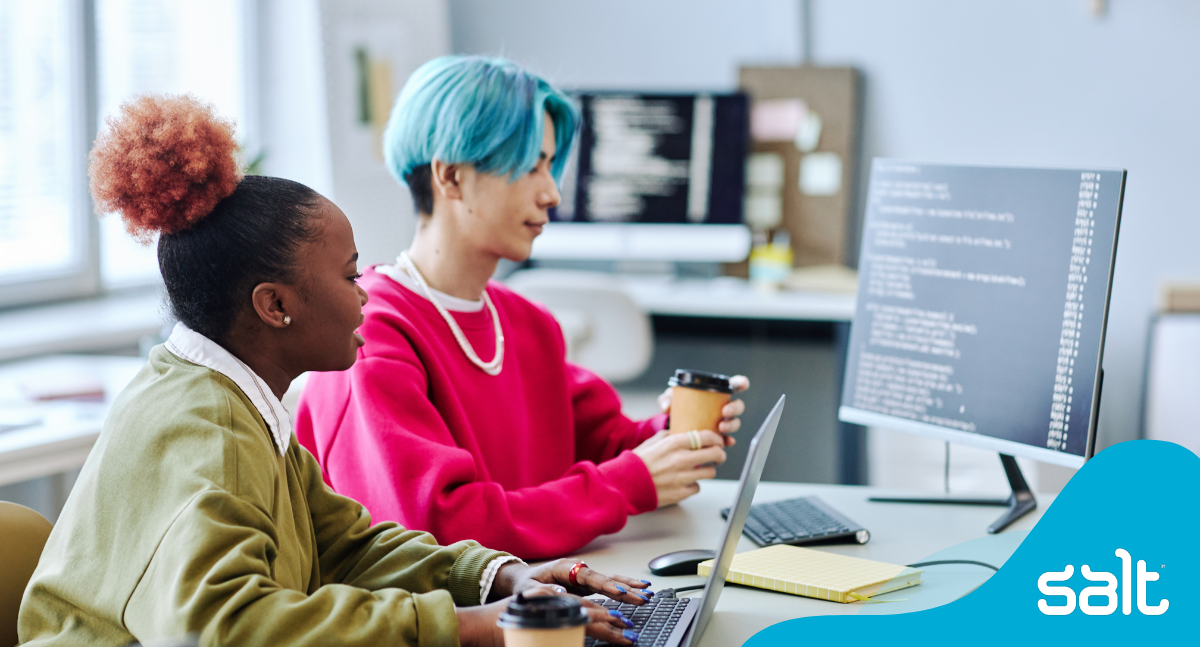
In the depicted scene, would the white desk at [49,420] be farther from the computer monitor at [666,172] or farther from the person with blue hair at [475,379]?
the computer monitor at [666,172]

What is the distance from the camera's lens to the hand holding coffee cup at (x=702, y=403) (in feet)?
4.54

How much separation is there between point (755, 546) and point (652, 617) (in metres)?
0.31

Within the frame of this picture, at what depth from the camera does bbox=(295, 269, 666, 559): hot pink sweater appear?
3.93ft

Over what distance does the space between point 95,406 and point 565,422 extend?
1026mm

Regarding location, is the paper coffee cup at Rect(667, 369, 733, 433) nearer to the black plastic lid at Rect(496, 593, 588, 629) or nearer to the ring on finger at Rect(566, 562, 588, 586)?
the ring on finger at Rect(566, 562, 588, 586)

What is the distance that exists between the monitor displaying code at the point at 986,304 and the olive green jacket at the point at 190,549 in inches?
32.6

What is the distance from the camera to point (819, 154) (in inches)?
136

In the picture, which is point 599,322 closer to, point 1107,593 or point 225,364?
point 1107,593

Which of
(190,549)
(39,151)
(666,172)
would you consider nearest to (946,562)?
(190,549)

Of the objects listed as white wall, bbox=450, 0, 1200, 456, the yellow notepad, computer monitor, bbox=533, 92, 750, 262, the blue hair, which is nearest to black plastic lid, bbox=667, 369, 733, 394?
Result: the yellow notepad

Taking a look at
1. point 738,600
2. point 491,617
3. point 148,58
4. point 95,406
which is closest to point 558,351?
point 738,600

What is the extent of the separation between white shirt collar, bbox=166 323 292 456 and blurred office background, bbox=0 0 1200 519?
1860mm

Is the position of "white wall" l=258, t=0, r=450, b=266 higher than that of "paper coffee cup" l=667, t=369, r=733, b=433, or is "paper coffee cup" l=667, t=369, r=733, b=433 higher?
"white wall" l=258, t=0, r=450, b=266

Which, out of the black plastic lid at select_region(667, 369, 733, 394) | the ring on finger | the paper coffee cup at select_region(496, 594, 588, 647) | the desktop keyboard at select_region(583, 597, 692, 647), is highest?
the black plastic lid at select_region(667, 369, 733, 394)
